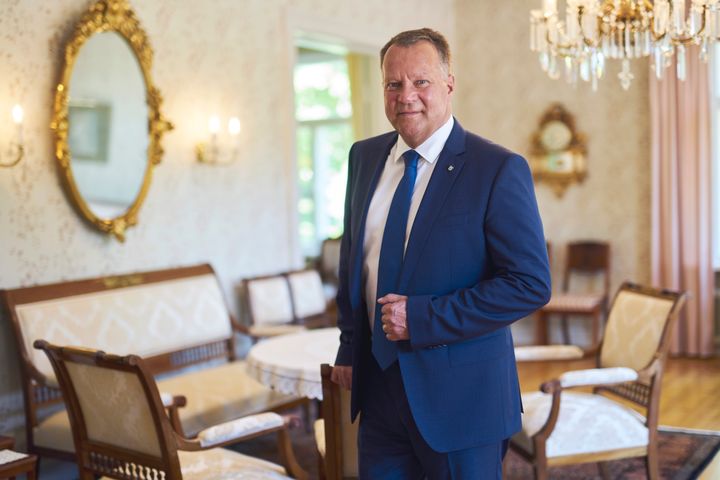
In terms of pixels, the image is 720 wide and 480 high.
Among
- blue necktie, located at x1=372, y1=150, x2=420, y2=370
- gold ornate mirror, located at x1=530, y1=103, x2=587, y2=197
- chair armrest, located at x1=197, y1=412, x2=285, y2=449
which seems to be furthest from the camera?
gold ornate mirror, located at x1=530, y1=103, x2=587, y2=197

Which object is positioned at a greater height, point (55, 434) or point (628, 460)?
point (55, 434)

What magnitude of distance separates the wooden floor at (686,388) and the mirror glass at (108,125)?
308 cm

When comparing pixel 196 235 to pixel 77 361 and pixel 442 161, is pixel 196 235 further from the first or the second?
pixel 442 161

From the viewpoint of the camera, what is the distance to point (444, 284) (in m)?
1.93

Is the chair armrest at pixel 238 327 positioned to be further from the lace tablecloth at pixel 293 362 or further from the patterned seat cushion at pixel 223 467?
the patterned seat cushion at pixel 223 467

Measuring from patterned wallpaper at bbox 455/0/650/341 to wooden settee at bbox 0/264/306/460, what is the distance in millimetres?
3554

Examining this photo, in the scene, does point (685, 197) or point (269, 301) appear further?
point (685, 197)

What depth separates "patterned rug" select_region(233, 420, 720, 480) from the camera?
415 centimetres

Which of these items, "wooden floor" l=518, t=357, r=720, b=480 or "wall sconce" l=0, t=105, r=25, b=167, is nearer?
"wall sconce" l=0, t=105, r=25, b=167

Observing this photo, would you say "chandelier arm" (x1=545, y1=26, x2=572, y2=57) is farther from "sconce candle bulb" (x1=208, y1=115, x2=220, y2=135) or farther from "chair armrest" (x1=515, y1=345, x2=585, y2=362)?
"sconce candle bulb" (x1=208, y1=115, x2=220, y2=135)

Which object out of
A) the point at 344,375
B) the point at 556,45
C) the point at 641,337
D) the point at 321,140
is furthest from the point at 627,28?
the point at 321,140

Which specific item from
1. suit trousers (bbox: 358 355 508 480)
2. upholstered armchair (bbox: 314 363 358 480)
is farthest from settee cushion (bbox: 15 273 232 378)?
suit trousers (bbox: 358 355 508 480)

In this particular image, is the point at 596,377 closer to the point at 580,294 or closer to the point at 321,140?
the point at 580,294

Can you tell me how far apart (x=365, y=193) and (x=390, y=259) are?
239mm
